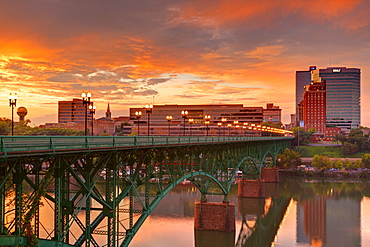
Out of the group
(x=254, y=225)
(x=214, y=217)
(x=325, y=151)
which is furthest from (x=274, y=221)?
(x=325, y=151)

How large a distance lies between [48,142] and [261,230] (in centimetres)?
4334

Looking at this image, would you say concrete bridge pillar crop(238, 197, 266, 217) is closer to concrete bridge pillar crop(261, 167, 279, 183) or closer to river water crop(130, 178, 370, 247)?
river water crop(130, 178, 370, 247)

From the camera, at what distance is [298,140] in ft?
501

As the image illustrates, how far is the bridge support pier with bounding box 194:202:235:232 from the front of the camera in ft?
165

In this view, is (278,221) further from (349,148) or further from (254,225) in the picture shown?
(349,148)

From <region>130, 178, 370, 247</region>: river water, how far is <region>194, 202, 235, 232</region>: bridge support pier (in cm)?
91

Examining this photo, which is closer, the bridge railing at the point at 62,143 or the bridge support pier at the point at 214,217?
the bridge railing at the point at 62,143

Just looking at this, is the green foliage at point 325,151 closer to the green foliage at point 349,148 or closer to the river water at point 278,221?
the green foliage at point 349,148

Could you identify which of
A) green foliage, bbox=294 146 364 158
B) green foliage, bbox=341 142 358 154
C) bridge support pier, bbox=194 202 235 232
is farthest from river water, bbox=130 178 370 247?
green foliage, bbox=341 142 358 154

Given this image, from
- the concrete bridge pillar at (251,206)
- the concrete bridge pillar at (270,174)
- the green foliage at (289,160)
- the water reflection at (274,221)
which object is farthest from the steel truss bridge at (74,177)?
the green foliage at (289,160)

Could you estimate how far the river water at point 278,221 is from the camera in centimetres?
4756

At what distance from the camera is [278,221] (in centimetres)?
5956

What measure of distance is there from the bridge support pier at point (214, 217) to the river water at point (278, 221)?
2.97 ft

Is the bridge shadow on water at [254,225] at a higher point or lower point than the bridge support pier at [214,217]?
lower
